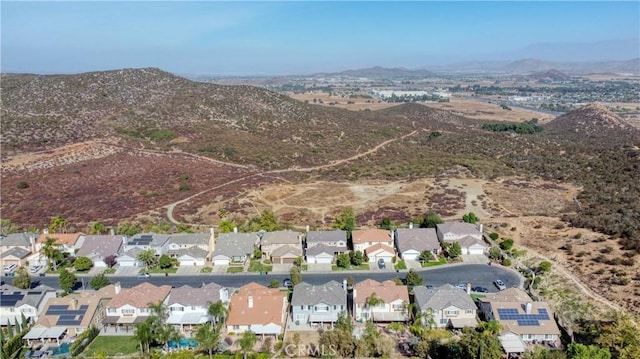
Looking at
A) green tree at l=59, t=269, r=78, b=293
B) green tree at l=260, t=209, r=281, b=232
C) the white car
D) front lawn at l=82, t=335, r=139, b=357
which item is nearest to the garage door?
green tree at l=260, t=209, r=281, b=232

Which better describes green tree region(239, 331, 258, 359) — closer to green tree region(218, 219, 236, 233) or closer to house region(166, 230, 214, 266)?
house region(166, 230, 214, 266)

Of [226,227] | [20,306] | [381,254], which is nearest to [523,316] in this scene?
[381,254]

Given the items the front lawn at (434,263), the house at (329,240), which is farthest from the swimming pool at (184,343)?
the front lawn at (434,263)

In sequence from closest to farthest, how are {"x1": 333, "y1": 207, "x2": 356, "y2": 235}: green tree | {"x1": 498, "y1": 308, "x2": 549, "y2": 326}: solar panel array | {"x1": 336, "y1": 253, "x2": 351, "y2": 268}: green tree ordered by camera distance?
{"x1": 498, "y1": 308, "x2": 549, "y2": 326}: solar panel array, {"x1": 336, "y1": 253, "x2": 351, "y2": 268}: green tree, {"x1": 333, "y1": 207, "x2": 356, "y2": 235}: green tree

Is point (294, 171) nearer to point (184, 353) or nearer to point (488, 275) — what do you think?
point (488, 275)

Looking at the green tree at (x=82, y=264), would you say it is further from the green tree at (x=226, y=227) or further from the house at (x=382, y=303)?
the house at (x=382, y=303)

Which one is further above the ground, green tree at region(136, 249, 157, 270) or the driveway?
green tree at region(136, 249, 157, 270)

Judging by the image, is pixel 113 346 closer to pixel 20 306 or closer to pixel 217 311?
pixel 217 311

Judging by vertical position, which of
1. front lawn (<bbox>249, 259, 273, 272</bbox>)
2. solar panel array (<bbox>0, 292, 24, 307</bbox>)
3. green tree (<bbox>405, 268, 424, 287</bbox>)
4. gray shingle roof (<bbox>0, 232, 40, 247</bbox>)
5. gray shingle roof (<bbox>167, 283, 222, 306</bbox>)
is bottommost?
front lawn (<bbox>249, 259, 273, 272</bbox>)
